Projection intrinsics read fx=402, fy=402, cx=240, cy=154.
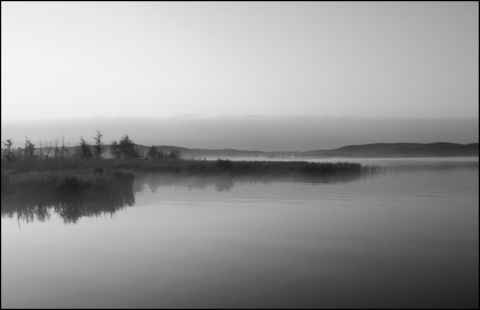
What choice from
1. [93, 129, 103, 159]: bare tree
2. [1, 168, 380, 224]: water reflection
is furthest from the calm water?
[93, 129, 103, 159]: bare tree

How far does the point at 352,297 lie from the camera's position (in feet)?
29.5

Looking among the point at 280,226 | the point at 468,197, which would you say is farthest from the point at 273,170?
the point at 280,226

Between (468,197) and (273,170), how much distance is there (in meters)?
32.0

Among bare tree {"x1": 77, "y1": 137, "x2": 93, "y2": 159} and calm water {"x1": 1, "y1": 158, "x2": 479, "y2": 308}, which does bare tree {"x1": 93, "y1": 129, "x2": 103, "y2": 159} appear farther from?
calm water {"x1": 1, "y1": 158, "x2": 479, "y2": 308}

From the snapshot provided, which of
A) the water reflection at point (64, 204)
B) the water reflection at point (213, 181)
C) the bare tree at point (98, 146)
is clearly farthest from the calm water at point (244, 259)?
the bare tree at point (98, 146)

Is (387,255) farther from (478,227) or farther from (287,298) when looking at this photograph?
(478,227)

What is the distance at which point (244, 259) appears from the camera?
12305 millimetres

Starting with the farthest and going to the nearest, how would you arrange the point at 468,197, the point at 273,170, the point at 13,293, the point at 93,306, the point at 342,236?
the point at 273,170, the point at 468,197, the point at 342,236, the point at 13,293, the point at 93,306

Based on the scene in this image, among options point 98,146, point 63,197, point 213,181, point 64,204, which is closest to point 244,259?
point 64,204

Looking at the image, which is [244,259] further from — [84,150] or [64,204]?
[84,150]

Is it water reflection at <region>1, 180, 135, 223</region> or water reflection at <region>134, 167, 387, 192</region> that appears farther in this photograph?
water reflection at <region>134, 167, 387, 192</region>

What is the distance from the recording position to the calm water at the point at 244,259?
898 centimetres

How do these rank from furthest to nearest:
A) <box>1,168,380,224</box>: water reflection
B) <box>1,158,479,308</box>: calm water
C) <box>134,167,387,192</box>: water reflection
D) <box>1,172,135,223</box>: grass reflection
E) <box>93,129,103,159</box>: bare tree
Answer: <box>93,129,103,159</box>: bare tree
<box>134,167,387,192</box>: water reflection
<box>1,172,135,223</box>: grass reflection
<box>1,168,380,224</box>: water reflection
<box>1,158,479,308</box>: calm water

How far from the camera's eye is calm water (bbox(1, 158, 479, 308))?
8984 millimetres
